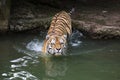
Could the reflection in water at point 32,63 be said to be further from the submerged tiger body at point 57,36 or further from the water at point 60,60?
the submerged tiger body at point 57,36

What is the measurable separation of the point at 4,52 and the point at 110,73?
2530 mm

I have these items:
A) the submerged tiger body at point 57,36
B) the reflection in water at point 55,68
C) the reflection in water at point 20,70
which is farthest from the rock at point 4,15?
the reflection in water at point 55,68

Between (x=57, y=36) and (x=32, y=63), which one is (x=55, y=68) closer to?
(x=32, y=63)

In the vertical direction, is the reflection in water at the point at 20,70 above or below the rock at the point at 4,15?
below

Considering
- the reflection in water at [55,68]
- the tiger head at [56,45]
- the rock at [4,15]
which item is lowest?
the reflection in water at [55,68]

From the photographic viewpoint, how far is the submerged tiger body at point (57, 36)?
765cm

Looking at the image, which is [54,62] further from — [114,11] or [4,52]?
[114,11]

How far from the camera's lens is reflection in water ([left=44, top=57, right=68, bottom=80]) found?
6.86m

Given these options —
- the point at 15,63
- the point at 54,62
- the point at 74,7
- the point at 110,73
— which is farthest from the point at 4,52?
the point at 74,7

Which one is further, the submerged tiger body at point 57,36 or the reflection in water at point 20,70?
the submerged tiger body at point 57,36

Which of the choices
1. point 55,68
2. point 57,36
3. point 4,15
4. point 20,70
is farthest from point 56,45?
point 4,15

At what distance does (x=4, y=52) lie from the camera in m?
8.00

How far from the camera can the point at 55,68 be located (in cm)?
729

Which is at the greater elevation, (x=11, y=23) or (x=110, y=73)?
(x=11, y=23)
